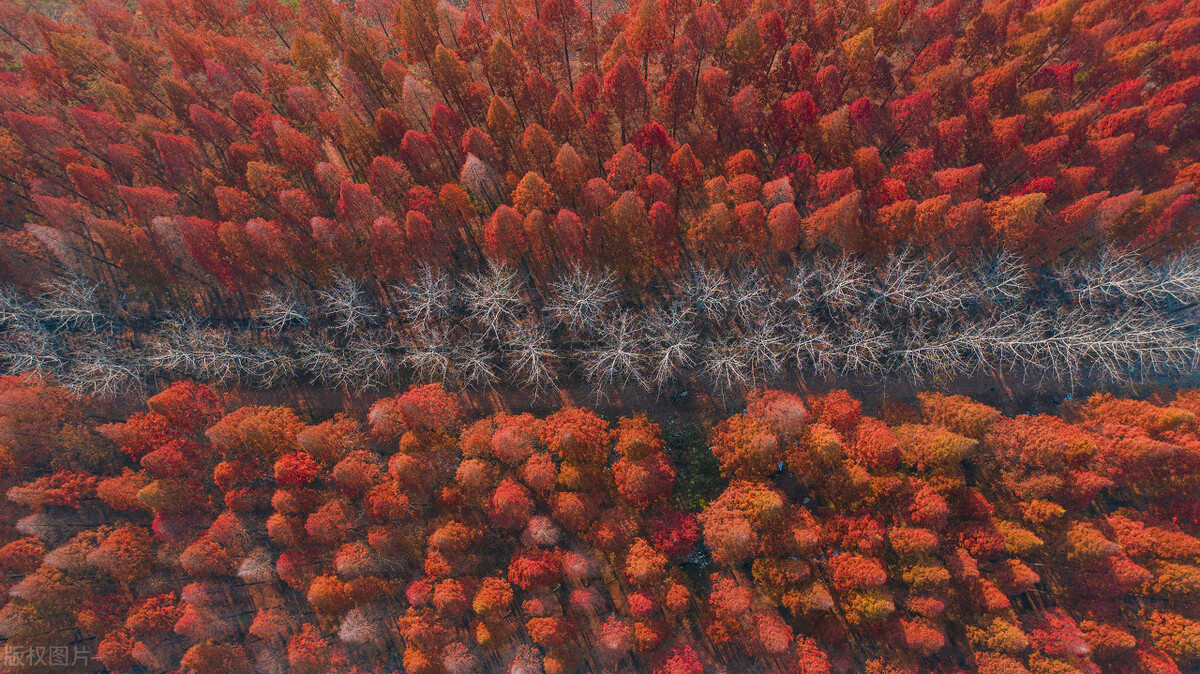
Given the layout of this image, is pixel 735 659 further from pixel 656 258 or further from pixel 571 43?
pixel 571 43

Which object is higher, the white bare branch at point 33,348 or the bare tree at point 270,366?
the white bare branch at point 33,348

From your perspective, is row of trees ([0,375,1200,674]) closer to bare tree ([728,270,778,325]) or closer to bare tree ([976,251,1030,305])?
bare tree ([728,270,778,325])

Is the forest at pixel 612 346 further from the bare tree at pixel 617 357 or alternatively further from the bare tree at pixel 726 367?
the bare tree at pixel 617 357

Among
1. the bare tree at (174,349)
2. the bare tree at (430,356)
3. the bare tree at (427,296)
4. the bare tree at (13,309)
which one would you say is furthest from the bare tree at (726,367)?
the bare tree at (13,309)

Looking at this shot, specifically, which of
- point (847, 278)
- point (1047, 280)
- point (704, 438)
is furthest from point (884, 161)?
point (704, 438)

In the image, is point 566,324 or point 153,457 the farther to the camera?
point 566,324

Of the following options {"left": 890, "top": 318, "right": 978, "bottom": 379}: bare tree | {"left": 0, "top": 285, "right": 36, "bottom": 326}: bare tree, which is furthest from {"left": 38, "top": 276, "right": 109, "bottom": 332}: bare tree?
{"left": 890, "top": 318, "right": 978, "bottom": 379}: bare tree

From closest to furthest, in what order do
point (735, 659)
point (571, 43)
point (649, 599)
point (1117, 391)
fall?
point (649, 599), point (735, 659), point (1117, 391), point (571, 43)
